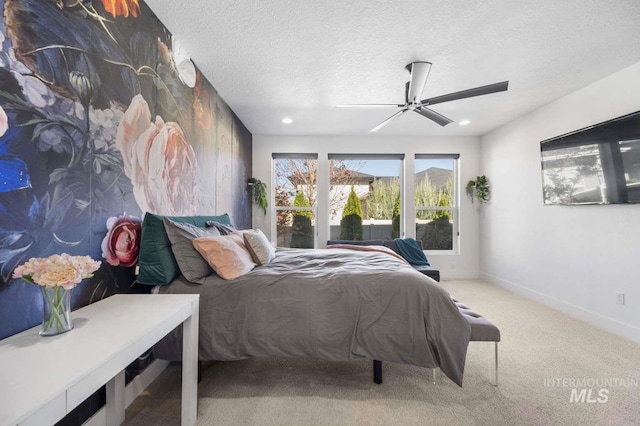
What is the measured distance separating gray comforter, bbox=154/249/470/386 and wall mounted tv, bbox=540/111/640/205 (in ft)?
7.90

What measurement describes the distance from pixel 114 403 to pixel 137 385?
0.30 m

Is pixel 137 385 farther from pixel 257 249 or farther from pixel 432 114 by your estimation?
pixel 432 114

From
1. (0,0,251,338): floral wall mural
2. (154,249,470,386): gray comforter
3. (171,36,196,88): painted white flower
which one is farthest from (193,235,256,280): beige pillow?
(171,36,196,88): painted white flower

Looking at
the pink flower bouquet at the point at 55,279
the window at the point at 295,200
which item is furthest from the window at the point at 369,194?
the pink flower bouquet at the point at 55,279

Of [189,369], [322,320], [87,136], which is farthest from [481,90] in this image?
[189,369]

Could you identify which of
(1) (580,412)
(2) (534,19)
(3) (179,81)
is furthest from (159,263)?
(2) (534,19)

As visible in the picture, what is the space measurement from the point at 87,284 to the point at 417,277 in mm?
1908

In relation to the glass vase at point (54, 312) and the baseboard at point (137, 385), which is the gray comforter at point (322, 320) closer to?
the baseboard at point (137, 385)

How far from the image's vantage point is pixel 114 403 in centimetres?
143

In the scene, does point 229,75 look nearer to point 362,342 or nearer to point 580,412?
point 362,342

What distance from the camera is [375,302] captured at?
1729mm

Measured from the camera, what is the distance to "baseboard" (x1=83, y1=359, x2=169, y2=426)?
1432 millimetres

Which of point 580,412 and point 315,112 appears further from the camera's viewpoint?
point 315,112

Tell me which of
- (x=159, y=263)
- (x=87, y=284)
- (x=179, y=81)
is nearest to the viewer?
(x=87, y=284)
